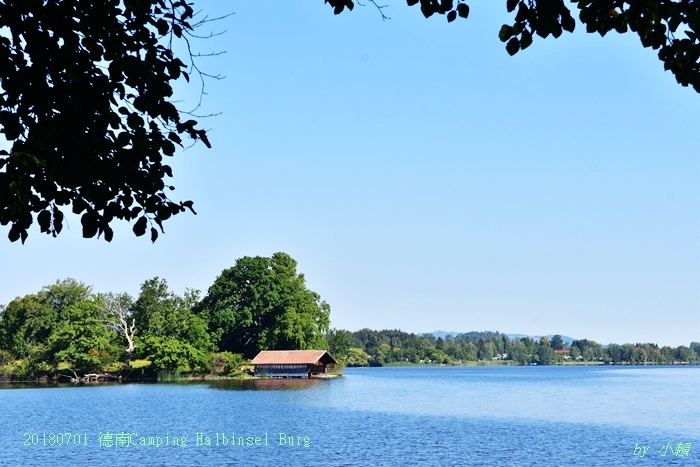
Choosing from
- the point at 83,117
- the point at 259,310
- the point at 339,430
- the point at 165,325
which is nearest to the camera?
the point at 83,117

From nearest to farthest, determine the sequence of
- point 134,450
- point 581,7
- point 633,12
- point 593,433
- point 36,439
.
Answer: point 633,12, point 581,7, point 134,450, point 36,439, point 593,433

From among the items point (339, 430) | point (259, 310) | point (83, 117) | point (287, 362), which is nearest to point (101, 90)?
point (83, 117)

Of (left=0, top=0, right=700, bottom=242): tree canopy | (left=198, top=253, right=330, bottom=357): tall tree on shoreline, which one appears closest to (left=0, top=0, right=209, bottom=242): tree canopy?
(left=0, top=0, right=700, bottom=242): tree canopy

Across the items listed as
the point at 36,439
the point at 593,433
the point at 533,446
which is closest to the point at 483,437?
the point at 533,446

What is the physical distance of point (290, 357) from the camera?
75750 millimetres

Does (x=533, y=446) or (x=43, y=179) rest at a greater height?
(x=43, y=179)

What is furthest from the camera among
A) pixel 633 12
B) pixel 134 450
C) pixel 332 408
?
pixel 332 408

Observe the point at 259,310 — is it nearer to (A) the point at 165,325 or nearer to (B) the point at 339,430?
(A) the point at 165,325

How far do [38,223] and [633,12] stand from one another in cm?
458

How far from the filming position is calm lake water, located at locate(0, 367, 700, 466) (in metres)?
24.6

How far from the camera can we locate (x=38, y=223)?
534cm

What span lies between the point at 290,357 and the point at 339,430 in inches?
1752

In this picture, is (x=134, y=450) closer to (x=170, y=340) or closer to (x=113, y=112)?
(x=113, y=112)

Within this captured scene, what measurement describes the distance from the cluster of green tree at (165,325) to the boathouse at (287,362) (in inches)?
103
